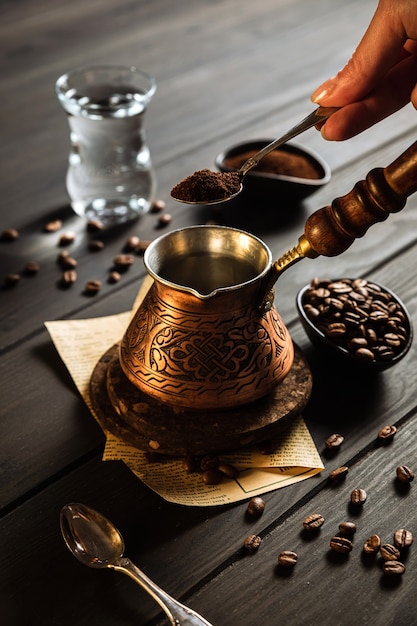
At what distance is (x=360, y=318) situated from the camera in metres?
1.11

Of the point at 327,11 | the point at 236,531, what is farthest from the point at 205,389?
the point at 327,11

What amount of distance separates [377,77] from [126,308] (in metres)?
0.54

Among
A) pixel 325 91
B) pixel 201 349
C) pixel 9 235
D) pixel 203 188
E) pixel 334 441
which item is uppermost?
pixel 325 91

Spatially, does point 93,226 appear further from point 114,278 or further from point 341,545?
point 341,545

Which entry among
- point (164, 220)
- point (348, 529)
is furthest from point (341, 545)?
point (164, 220)

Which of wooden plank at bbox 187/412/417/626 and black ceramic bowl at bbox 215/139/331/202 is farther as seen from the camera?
black ceramic bowl at bbox 215/139/331/202

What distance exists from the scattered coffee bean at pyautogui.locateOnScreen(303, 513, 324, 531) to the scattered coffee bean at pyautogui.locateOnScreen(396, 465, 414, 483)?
126 mm

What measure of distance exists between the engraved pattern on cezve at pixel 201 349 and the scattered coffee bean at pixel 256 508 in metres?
0.14

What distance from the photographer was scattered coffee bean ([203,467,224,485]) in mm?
963

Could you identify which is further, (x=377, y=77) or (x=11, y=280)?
(x=11, y=280)

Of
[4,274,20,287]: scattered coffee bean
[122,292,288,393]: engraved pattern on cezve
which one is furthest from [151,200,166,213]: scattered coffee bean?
[122,292,288,393]: engraved pattern on cezve

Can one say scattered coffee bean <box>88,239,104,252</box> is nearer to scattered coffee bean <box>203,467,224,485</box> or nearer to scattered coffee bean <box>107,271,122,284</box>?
scattered coffee bean <box>107,271,122,284</box>

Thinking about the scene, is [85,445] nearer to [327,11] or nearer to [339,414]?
[339,414]

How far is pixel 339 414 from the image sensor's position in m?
1.07
